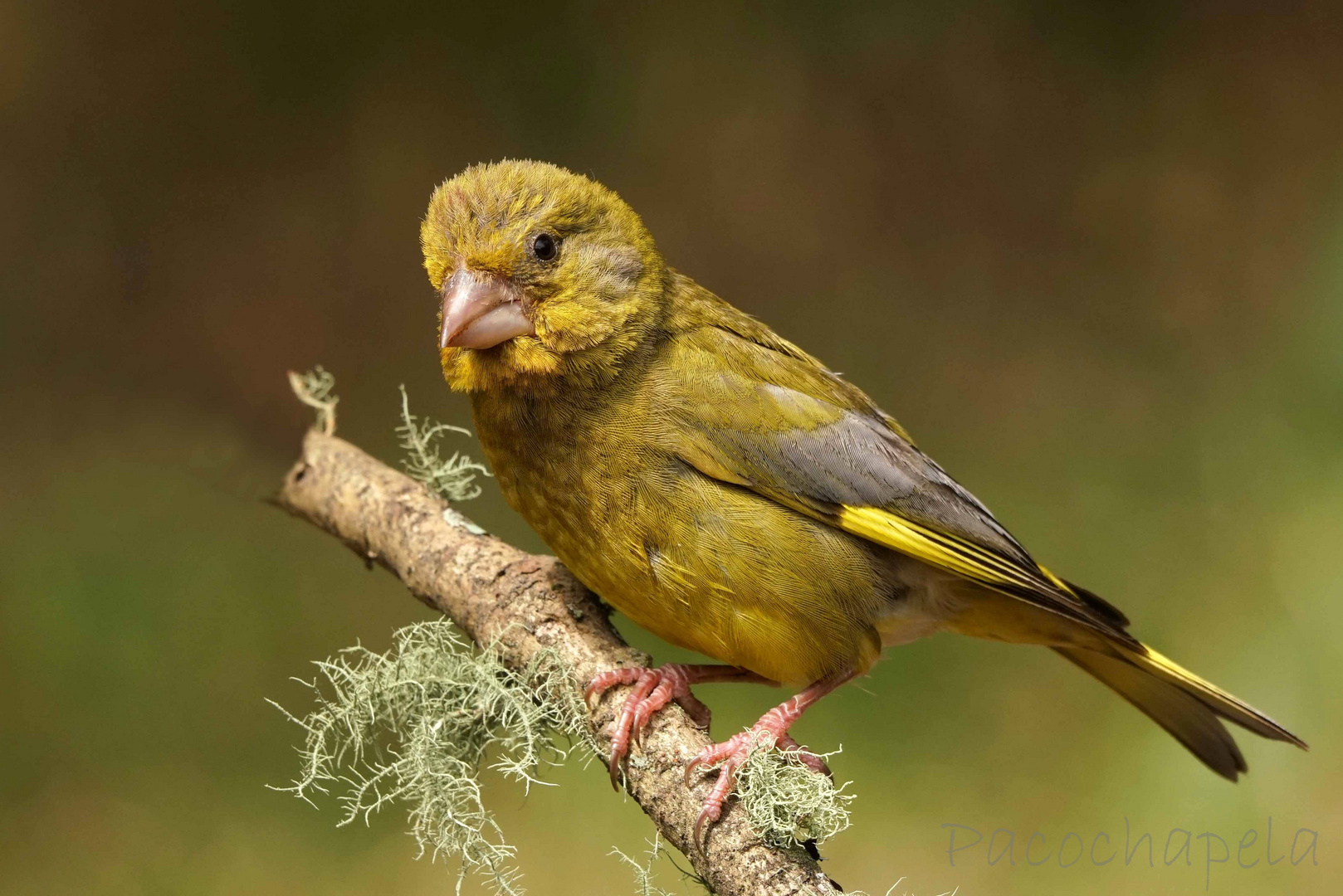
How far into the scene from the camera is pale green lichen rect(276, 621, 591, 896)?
2.54m

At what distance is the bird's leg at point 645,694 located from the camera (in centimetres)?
240

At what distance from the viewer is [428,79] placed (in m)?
4.01

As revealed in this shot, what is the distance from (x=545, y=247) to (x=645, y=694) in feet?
3.25

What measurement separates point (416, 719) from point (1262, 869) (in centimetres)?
266

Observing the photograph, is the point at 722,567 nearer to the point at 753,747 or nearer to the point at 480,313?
the point at 753,747

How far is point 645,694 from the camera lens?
96.9 inches

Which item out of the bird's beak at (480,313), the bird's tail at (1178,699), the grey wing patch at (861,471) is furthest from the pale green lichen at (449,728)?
the bird's tail at (1178,699)

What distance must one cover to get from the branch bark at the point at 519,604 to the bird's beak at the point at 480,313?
2.31 ft

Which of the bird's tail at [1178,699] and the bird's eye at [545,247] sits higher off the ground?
the bird's tail at [1178,699]

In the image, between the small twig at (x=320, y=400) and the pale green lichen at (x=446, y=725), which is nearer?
the pale green lichen at (x=446, y=725)

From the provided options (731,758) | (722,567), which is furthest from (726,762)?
(722,567)

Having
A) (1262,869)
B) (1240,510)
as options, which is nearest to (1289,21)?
(1240,510)

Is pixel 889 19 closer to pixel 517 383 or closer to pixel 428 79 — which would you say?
pixel 428 79

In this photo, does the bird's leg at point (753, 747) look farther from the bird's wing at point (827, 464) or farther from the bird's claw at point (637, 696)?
the bird's wing at point (827, 464)
